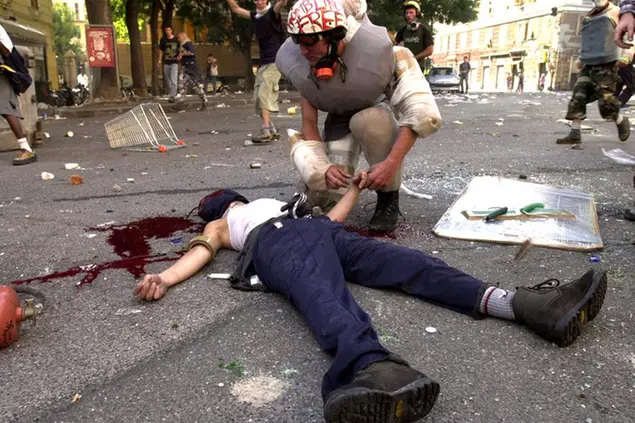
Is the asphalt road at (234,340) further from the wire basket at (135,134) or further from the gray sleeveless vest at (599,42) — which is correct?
the wire basket at (135,134)

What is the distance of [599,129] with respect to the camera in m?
8.36

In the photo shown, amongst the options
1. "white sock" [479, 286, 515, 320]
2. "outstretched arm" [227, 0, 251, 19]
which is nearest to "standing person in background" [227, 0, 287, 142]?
"outstretched arm" [227, 0, 251, 19]

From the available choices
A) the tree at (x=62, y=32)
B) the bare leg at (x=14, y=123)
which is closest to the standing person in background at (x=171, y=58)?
the bare leg at (x=14, y=123)

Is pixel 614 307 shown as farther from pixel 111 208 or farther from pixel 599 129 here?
pixel 599 129

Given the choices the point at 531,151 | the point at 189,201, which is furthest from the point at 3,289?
the point at 531,151

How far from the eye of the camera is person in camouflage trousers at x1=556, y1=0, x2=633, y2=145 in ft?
18.4

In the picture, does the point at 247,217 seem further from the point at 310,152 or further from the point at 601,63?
the point at 601,63

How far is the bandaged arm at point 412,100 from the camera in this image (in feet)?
9.33

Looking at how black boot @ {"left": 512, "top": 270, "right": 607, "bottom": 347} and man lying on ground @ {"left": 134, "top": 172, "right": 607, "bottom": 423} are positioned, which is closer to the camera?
man lying on ground @ {"left": 134, "top": 172, "right": 607, "bottom": 423}

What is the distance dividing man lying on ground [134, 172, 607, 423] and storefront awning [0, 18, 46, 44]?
700 inches

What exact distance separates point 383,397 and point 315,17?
186 cm

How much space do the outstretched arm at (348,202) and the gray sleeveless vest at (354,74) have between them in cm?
49

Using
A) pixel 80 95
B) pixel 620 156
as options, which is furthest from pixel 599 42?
pixel 80 95

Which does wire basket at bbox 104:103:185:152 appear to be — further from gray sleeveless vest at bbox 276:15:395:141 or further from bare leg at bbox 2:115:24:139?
gray sleeveless vest at bbox 276:15:395:141
